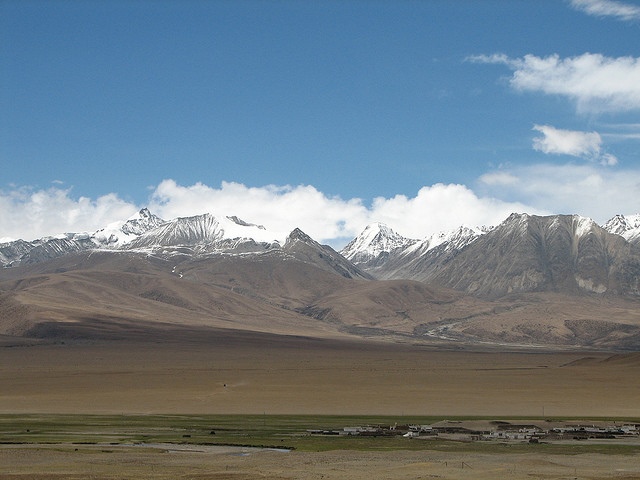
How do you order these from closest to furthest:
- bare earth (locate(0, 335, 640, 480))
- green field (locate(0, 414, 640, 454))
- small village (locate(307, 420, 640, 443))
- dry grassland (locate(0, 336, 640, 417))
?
bare earth (locate(0, 335, 640, 480))
green field (locate(0, 414, 640, 454))
small village (locate(307, 420, 640, 443))
dry grassland (locate(0, 336, 640, 417))

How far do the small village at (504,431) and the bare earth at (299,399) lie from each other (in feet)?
19.7

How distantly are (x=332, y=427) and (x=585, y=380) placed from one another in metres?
64.6

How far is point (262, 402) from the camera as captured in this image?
10181cm

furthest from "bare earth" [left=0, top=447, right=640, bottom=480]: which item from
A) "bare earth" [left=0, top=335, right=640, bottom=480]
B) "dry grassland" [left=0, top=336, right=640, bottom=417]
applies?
"dry grassland" [left=0, top=336, right=640, bottom=417]

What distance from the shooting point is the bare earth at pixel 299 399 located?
5112 cm

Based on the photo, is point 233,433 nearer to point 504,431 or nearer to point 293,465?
point 293,465

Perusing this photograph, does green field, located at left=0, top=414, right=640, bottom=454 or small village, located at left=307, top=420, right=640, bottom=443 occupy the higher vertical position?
small village, located at left=307, top=420, right=640, bottom=443

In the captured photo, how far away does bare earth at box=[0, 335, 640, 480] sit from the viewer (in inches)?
2013

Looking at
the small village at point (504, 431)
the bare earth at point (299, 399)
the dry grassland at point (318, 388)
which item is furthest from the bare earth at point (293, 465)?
the dry grassland at point (318, 388)

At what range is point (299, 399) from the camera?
104312 millimetres

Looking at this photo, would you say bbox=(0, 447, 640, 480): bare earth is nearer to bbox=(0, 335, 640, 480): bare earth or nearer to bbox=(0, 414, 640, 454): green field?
bbox=(0, 335, 640, 480): bare earth

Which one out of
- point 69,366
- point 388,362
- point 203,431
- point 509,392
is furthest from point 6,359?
point 203,431

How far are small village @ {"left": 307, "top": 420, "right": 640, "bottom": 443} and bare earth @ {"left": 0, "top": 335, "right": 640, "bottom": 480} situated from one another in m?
6.02

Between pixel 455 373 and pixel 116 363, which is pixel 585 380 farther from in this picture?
pixel 116 363
